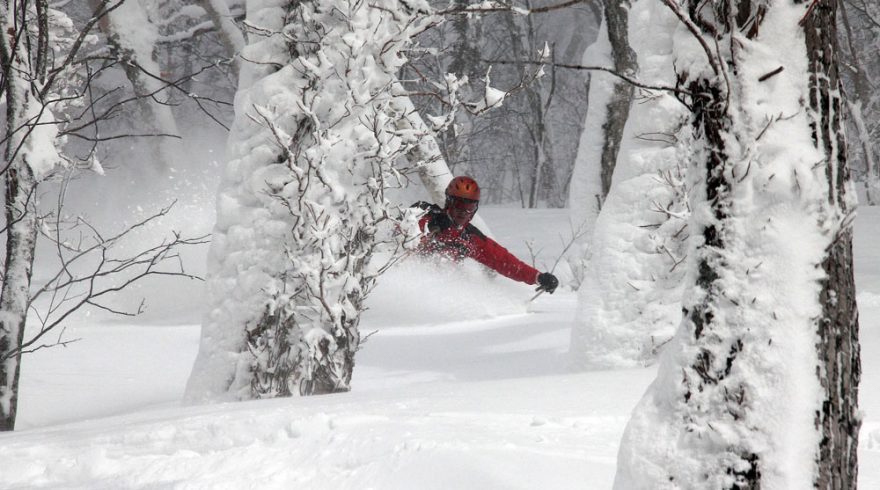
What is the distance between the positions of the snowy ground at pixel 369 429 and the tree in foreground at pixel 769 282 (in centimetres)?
53

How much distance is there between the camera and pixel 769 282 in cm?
170

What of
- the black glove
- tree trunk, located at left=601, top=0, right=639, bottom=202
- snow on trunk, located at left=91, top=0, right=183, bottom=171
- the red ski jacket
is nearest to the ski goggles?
the red ski jacket

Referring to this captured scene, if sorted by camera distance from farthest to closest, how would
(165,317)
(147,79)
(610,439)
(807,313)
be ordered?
(147,79)
(165,317)
(610,439)
(807,313)

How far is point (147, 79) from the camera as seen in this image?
13.2 meters

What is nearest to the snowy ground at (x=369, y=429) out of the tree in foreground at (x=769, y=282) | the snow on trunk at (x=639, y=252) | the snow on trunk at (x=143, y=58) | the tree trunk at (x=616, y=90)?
the snow on trunk at (x=639, y=252)

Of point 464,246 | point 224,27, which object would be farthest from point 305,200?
point 224,27

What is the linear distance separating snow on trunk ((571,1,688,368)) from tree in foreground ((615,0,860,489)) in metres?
2.93

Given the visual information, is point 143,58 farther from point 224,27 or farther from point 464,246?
point 464,246

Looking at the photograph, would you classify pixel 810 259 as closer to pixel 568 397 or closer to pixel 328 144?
pixel 568 397

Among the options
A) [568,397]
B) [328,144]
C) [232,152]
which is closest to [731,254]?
[568,397]

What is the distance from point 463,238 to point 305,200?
4072mm

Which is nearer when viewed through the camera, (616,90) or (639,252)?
(639,252)

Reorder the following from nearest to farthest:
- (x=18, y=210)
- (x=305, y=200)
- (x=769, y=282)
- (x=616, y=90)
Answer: (x=769, y=282) → (x=305, y=200) → (x=18, y=210) → (x=616, y=90)

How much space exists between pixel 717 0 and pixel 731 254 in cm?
56
